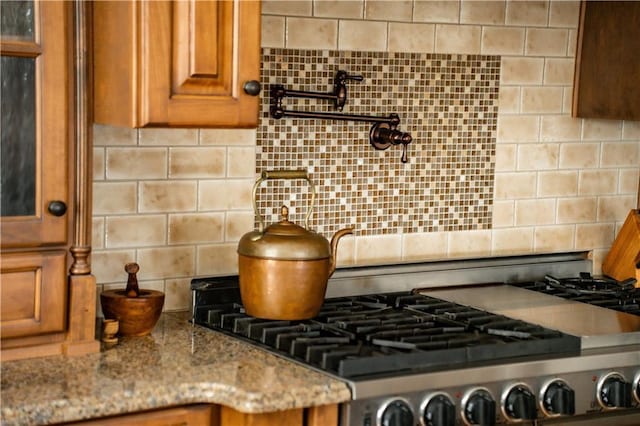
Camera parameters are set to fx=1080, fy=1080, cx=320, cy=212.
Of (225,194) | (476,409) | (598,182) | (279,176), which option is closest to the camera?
(476,409)

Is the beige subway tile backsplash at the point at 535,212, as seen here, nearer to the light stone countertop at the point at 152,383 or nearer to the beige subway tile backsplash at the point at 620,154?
the beige subway tile backsplash at the point at 620,154

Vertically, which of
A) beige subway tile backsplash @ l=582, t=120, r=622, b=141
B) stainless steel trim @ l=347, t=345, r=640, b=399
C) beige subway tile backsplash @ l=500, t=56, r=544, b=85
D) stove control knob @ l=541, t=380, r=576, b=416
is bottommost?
stove control knob @ l=541, t=380, r=576, b=416

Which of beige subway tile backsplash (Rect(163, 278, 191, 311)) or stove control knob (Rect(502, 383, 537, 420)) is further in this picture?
beige subway tile backsplash (Rect(163, 278, 191, 311))

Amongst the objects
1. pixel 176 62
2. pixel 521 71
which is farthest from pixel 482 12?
pixel 176 62

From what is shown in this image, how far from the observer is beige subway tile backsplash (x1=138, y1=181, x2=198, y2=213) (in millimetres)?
3283

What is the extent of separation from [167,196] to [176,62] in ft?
A: 2.18

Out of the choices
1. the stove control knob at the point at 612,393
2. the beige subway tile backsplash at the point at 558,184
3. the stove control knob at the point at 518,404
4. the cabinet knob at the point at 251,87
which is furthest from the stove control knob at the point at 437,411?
the beige subway tile backsplash at the point at 558,184

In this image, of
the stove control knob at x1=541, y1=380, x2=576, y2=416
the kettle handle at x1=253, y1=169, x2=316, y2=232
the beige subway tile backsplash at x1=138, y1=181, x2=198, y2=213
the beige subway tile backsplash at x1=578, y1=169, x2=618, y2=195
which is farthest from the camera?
the beige subway tile backsplash at x1=578, y1=169, x2=618, y2=195

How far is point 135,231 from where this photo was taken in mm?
3279

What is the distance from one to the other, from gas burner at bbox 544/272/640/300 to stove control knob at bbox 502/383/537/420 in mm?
942

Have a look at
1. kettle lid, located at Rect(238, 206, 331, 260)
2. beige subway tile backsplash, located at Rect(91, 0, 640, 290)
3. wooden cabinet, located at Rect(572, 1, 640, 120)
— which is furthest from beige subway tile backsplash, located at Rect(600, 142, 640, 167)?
kettle lid, located at Rect(238, 206, 331, 260)

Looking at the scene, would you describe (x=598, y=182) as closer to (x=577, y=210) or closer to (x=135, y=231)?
(x=577, y=210)

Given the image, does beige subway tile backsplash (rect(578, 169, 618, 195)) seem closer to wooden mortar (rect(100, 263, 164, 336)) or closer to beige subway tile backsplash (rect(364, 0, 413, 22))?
beige subway tile backsplash (rect(364, 0, 413, 22))

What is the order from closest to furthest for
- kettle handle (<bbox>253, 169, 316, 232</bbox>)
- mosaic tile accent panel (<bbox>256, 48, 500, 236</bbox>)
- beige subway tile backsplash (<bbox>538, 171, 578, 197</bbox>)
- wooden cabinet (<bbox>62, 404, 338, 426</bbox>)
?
wooden cabinet (<bbox>62, 404, 338, 426</bbox>) < kettle handle (<bbox>253, 169, 316, 232</bbox>) < mosaic tile accent panel (<bbox>256, 48, 500, 236</bbox>) < beige subway tile backsplash (<bbox>538, 171, 578, 197</bbox>)
